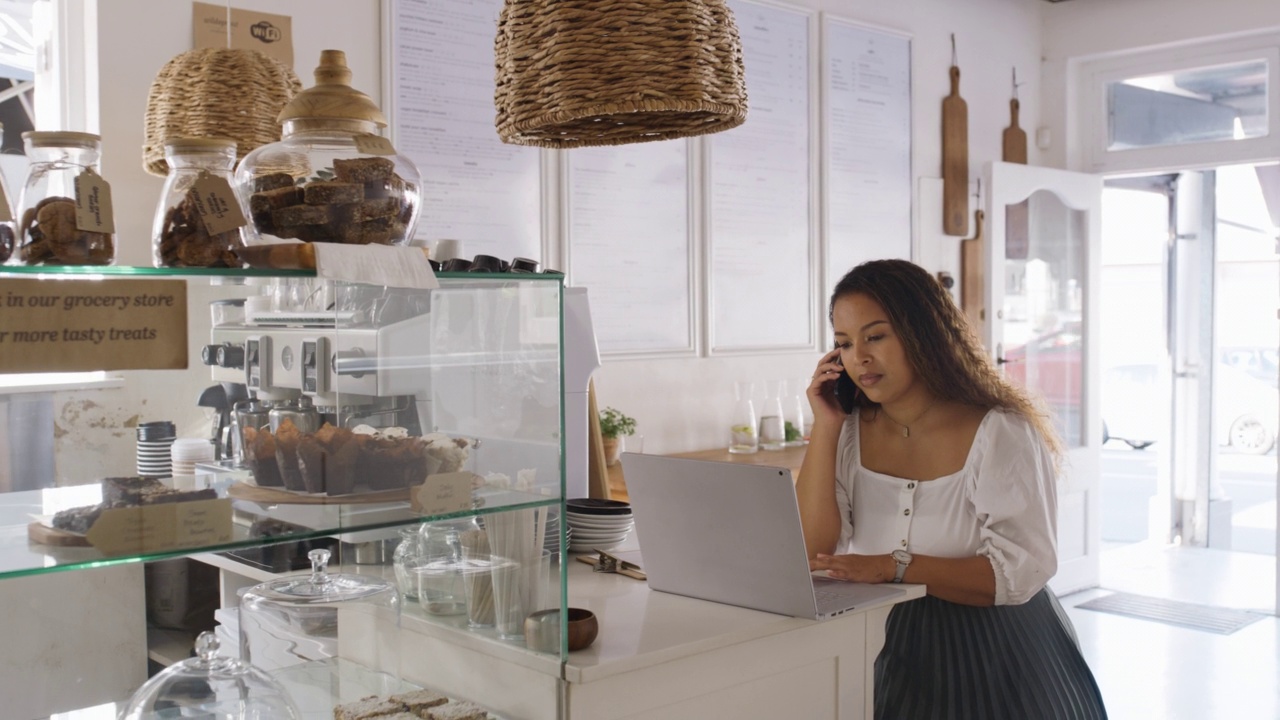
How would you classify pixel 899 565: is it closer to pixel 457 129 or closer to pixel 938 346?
pixel 938 346

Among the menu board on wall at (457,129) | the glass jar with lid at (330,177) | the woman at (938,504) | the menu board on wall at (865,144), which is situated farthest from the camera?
the menu board on wall at (865,144)

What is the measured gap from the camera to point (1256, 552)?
700 centimetres

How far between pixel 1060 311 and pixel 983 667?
4.22 meters

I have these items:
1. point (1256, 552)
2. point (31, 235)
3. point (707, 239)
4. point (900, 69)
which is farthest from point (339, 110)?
point (1256, 552)

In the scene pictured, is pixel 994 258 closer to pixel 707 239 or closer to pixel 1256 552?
pixel 707 239

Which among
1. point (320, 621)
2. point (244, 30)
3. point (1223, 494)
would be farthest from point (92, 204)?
point (1223, 494)

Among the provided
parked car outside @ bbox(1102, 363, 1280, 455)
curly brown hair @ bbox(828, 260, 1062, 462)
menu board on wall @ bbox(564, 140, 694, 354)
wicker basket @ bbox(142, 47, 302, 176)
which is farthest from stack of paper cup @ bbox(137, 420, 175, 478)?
parked car outside @ bbox(1102, 363, 1280, 455)

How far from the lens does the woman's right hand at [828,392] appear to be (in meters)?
2.47

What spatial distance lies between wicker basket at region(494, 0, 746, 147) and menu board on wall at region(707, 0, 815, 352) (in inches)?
107

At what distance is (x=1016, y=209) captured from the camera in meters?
5.74

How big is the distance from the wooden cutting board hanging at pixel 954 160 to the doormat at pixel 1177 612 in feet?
6.52

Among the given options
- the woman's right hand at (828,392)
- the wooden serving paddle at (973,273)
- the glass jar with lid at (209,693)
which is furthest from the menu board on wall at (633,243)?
the glass jar with lid at (209,693)

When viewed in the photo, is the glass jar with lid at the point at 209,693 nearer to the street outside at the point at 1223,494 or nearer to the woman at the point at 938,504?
the woman at the point at 938,504

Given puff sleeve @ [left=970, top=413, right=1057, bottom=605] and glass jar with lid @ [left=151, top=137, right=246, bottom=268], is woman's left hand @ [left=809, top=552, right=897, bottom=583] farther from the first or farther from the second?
glass jar with lid @ [left=151, top=137, right=246, bottom=268]
